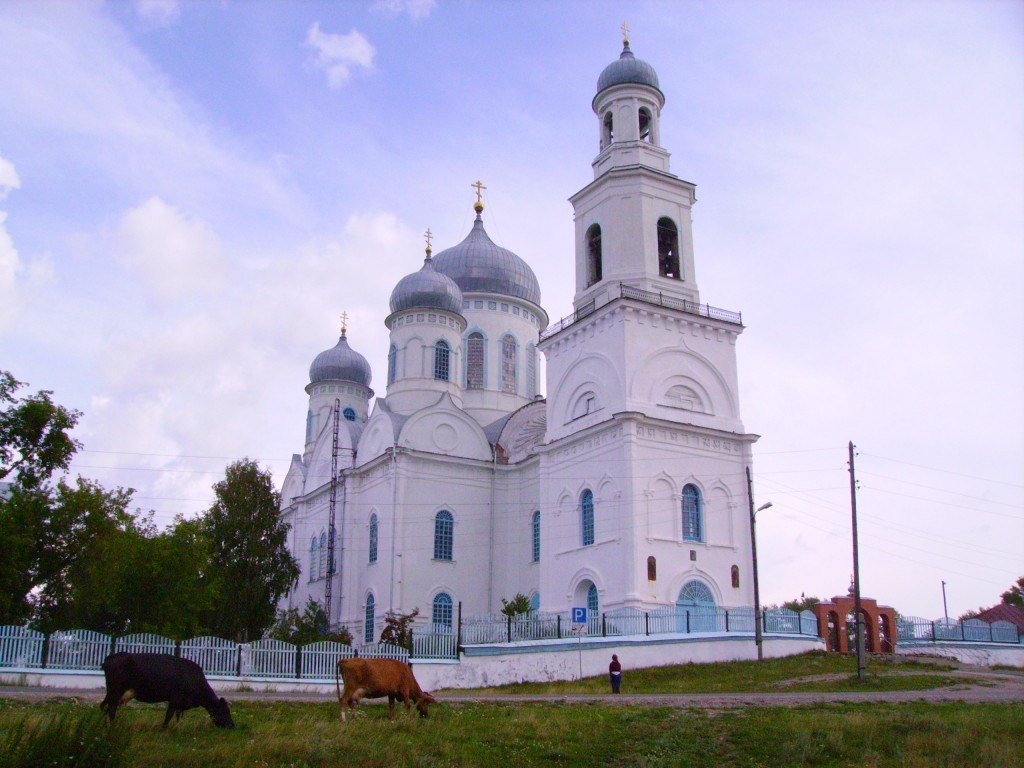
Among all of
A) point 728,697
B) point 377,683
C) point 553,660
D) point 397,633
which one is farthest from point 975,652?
point 377,683

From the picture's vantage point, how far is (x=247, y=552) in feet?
105

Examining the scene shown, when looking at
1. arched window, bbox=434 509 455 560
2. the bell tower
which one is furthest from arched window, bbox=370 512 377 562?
the bell tower

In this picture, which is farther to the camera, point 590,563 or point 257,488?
point 257,488

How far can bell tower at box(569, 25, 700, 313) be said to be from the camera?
→ 30.3 metres

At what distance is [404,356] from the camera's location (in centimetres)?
3734

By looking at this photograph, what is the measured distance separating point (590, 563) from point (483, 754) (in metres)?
17.4

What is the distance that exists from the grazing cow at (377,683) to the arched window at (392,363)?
25.2 metres

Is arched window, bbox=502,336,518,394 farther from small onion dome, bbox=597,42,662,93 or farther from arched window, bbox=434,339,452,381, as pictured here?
small onion dome, bbox=597,42,662,93

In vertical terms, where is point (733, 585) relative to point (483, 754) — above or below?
above

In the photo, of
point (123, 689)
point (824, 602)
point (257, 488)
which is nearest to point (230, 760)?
point (123, 689)

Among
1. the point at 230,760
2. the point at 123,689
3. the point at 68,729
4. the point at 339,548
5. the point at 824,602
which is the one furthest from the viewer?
the point at 339,548

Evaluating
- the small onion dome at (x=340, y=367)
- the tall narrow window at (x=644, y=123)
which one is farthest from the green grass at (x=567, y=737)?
the small onion dome at (x=340, y=367)

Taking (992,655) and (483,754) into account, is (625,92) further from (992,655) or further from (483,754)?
(483,754)

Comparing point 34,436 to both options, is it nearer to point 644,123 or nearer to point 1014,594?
point 644,123
